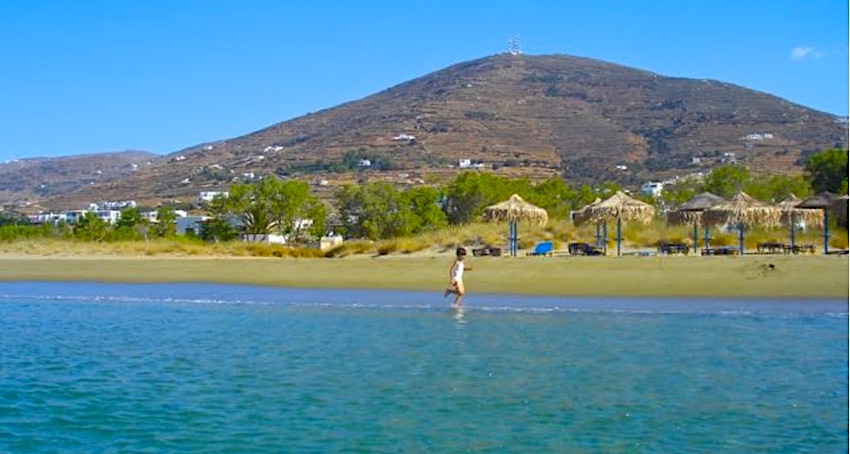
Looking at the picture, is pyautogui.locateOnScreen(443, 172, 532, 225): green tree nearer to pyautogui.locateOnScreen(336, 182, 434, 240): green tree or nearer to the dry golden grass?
pyautogui.locateOnScreen(336, 182, 434, 240): green tree

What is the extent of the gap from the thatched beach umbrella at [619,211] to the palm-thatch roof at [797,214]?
431 centimetres

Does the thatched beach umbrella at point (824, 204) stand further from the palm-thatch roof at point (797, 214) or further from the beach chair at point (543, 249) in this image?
the beach chair at point (543, 249)

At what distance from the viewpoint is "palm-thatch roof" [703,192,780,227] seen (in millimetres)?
32250

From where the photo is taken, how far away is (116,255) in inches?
1534

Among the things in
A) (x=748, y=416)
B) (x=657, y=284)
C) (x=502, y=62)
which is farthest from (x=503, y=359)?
(x=502, y=62)

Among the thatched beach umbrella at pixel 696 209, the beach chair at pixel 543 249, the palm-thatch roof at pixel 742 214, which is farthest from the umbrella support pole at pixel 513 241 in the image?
the palm-thatch roof at pixel 742 214

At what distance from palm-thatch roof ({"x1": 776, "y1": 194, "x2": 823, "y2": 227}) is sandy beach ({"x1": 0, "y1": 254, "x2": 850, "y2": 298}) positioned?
5.94 m

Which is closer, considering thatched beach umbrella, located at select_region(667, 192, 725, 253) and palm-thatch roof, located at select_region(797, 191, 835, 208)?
palm-thatch roof, located at select_region(797, 191, 835, 208)

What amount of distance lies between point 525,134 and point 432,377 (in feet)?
353

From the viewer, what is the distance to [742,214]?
106 ft

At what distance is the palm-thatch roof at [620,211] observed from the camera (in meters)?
32.4

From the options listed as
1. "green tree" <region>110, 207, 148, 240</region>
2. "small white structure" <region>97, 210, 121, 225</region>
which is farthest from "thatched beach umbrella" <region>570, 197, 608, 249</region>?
"small white structure" <region>97, 210, 121, 225</region>

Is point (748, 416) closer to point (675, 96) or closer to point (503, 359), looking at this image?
point (503, 359)

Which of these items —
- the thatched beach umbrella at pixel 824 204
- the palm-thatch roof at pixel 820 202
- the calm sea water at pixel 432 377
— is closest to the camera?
the calm sea water at pixel 432 377
